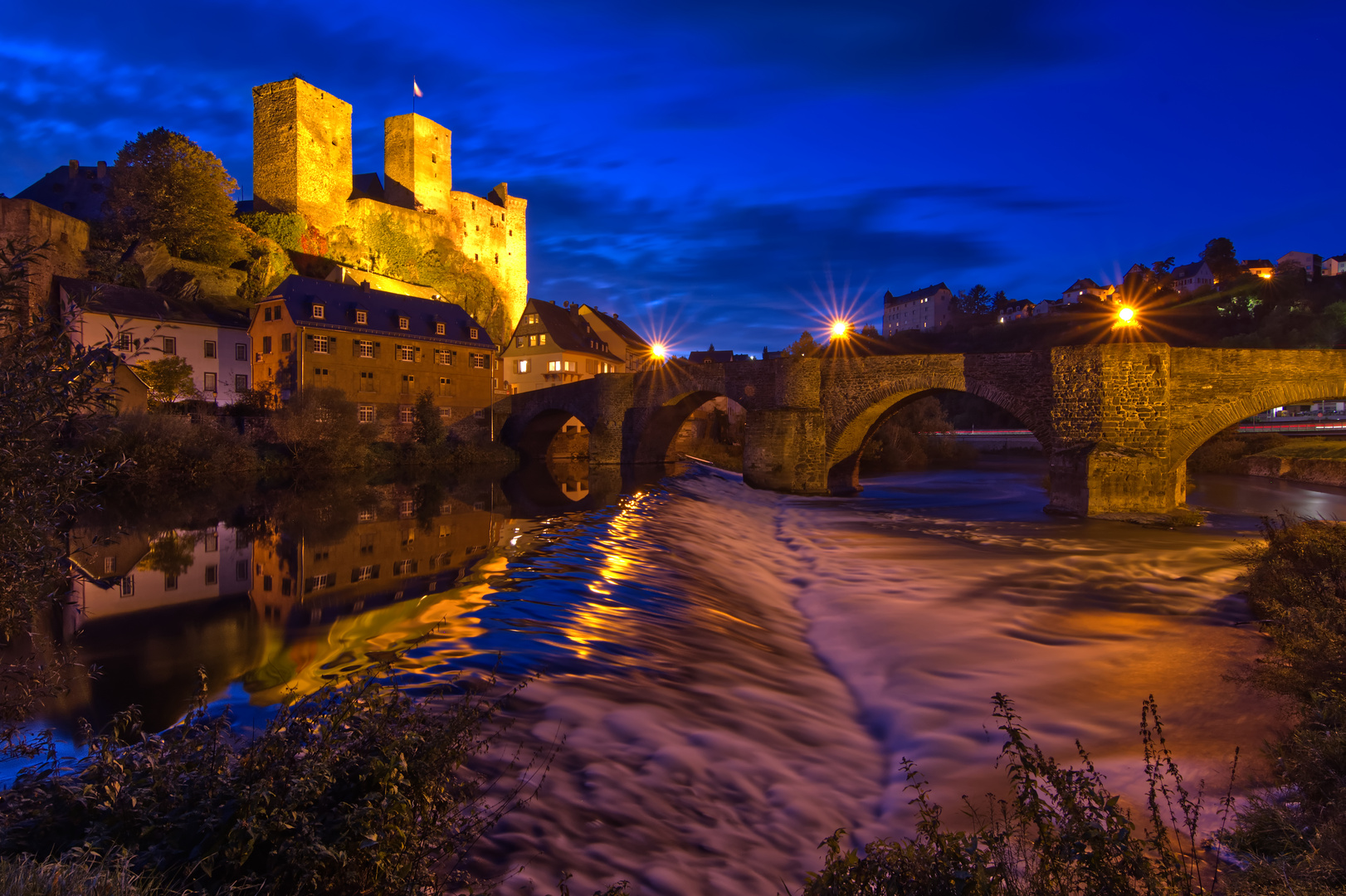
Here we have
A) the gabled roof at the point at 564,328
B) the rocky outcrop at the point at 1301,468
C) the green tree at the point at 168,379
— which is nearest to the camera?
the rocky outcrop at the point at 1301,468

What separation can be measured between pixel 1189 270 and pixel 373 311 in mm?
83695

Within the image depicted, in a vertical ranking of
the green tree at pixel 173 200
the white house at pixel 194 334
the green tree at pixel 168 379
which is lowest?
the green tree at pixel 168 379

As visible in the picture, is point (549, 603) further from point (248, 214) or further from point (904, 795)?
point (248, 214)

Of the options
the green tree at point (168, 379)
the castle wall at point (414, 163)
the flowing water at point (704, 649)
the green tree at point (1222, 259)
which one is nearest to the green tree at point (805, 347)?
the flowing water at point (704, 649)

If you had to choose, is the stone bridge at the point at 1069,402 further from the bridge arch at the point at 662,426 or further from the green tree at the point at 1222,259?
the green tree at the point at 1222,259

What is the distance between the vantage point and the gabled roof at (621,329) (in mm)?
57594

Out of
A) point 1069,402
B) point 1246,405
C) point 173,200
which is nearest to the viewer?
point 1246,405

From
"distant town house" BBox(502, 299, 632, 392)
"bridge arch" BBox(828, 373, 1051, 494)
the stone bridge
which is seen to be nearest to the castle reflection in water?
the stone bridge

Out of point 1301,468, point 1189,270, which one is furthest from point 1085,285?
point 1301,468

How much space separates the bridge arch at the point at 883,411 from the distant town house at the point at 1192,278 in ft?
226

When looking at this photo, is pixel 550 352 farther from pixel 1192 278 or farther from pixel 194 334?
pixel 1192 278

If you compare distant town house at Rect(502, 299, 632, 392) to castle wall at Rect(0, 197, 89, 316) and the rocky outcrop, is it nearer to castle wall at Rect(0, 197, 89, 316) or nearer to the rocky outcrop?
castle wall at Rect(0, 197, 89, 316)

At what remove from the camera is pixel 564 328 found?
5225 centimetres

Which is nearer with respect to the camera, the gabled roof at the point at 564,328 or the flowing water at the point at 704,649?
the flowing water at the point at 704,649
